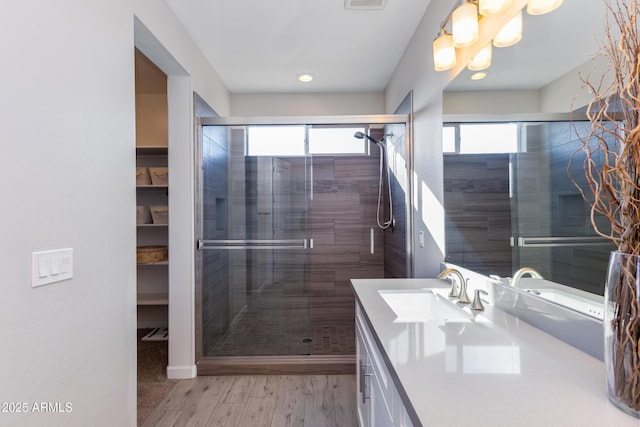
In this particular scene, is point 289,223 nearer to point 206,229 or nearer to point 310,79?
point 206,229

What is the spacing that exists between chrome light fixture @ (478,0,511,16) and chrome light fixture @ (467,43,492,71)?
0.47 feet

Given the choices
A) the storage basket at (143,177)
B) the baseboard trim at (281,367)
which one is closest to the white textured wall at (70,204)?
the baseboard trim at (281,367)

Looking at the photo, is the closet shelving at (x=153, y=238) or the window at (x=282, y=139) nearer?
the window at (x=282, y=139)

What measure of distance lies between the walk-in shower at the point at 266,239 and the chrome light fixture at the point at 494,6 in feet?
4.14

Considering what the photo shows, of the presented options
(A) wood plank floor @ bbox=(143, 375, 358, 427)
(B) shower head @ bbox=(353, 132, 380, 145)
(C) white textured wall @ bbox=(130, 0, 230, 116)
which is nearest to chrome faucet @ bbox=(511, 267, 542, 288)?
(A) wood plank floor @ bbox=(143, 375, 358, 427)

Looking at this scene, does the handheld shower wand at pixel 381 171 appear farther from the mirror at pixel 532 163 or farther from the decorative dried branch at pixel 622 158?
the decorative dried branch at pixel 622 158

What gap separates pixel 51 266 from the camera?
44.3 inches

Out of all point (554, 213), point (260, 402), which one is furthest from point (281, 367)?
point (554, 213)

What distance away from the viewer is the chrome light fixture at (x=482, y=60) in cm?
146

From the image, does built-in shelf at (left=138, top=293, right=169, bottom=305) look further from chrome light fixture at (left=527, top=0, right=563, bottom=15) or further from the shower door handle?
chrome light fixture at (left=527, top=0, right=563, bottom=15)

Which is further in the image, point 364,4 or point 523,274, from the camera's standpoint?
point 364,4

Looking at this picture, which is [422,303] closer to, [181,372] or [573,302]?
[573,302]

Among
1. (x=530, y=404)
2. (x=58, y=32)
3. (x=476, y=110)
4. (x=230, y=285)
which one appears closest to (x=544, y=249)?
(x=530, y=404)

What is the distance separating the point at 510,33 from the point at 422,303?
124 cm
